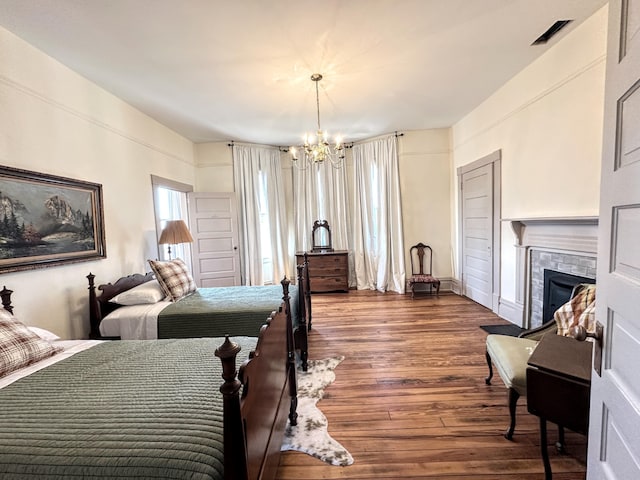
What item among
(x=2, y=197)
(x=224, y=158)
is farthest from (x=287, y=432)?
(x=224, y=158)

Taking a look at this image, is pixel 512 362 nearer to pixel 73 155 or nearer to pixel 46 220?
pixel 46 220

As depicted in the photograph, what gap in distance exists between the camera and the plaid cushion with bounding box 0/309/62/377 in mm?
1521

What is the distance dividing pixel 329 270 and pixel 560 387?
4221 mm

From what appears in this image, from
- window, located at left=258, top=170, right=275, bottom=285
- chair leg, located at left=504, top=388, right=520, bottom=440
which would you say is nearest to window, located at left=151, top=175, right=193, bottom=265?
window, located at left=258, top=170, right=275, bottom=285

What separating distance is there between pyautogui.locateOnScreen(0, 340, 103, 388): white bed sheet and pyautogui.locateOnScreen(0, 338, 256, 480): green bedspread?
75 millimetres

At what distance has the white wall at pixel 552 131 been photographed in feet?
7.85

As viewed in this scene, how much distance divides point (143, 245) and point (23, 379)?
2.54 metres

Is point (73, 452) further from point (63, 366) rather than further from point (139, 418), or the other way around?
point (63, 366)

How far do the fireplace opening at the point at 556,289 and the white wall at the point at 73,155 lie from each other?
14.8 feet

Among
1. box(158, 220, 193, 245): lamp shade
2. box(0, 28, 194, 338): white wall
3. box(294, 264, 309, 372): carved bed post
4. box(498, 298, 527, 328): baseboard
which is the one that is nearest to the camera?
box(0, 28, 194, 338): white wall

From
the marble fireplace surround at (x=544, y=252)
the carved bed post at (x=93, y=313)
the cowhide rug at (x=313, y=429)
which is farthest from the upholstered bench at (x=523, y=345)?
the carved bed post at (x=93, y=313)

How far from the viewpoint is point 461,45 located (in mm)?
2611

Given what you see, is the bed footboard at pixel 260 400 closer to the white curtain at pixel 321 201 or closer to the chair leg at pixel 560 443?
the chair leg at pixel 560 443

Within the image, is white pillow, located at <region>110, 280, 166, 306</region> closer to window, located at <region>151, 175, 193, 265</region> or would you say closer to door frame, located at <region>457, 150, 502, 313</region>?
window, located at <region>151, 175, 193, 265</region>
